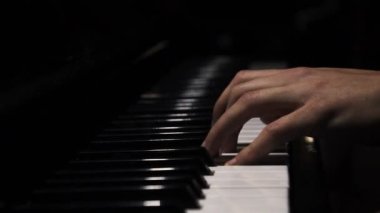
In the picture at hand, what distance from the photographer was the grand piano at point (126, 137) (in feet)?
2.45

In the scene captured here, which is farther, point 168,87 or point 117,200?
point 168,87

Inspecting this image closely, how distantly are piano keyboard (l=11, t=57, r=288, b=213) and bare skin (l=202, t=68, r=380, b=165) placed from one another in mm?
42

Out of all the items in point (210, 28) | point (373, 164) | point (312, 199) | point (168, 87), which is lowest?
point (373, 164)

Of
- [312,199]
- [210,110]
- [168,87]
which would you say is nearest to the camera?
[312,199]

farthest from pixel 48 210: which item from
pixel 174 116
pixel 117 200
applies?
pixel 174 116

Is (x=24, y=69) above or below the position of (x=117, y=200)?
above

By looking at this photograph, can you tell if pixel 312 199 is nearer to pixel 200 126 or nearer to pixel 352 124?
pixel 352 124

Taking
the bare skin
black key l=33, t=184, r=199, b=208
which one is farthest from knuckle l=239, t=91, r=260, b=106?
black key l=33, t=184, r=199, b=208

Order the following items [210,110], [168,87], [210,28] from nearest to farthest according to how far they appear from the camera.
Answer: [210,110], [168,87], [210,28]

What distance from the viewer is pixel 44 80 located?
99cm

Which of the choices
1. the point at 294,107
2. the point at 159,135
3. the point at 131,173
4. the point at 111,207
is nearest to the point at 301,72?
the point at 294,107

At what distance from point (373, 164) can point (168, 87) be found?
521mm

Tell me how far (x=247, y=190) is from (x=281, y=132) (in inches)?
5.7

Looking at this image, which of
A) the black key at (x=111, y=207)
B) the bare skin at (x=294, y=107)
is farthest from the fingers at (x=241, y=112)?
the black key at (x=111, y=207)
